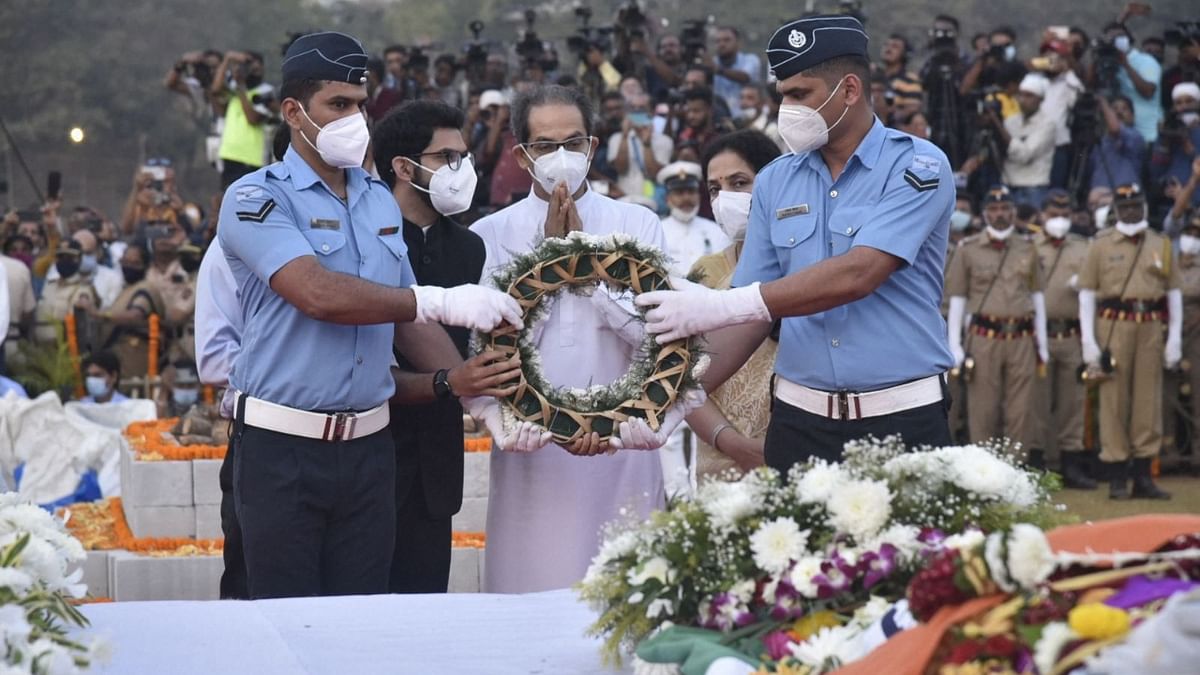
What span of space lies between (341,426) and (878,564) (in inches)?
77.2

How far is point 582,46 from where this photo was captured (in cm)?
1498

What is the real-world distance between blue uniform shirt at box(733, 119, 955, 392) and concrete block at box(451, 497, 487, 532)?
3.46 metres

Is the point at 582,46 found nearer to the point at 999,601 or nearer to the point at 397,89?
the point at 397,89

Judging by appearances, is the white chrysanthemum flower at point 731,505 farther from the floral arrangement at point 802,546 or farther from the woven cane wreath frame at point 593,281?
the woven cane wreath frame at point 593,281

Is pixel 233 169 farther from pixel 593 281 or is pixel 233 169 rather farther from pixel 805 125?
pixel 805 125

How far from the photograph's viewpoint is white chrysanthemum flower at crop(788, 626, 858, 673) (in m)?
2.95

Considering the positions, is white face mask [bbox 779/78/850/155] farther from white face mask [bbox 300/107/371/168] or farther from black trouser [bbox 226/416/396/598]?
black trouser [bbox 226/416/396/598]

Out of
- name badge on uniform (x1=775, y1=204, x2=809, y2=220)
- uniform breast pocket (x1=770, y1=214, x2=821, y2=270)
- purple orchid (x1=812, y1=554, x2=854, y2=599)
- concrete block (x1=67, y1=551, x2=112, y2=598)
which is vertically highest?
name badge on uniform (x1=775, y1=204, x2=809, y2=220)

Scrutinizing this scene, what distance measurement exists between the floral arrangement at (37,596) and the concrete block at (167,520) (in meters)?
4.56

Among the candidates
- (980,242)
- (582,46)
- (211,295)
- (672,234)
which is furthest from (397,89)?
Result: (211,295)

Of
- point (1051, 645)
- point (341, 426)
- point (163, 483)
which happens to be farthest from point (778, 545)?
point (163, 483)

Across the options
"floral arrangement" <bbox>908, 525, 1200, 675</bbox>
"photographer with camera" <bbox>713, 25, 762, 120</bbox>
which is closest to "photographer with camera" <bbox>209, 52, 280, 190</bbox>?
"photographer with camera" <bbox>713, 25, 762, 120</bbox>

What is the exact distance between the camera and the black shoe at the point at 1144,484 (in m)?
11.1

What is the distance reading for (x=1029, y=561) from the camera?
8.66ft
